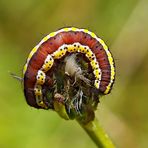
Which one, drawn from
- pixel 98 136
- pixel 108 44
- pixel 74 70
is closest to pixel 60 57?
pixel 74 70

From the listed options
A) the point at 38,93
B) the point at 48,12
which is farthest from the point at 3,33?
the point at 38,93

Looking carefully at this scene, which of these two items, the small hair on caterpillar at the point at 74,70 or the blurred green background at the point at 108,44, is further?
the blurred green background at the point at 108,44

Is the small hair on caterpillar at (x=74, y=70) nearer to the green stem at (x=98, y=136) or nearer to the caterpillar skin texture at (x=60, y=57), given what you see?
the caterpillar skin texture at (x=60, y=57)

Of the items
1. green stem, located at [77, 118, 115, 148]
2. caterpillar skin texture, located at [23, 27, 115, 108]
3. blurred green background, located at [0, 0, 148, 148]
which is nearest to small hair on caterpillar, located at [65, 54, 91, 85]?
caterpillar skin texture, located at [23, 27, 115, 108]

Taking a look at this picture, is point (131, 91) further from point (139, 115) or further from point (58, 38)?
point (58, 38)

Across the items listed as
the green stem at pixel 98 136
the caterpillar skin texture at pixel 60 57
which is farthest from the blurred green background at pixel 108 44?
the green stem at pixel 98 136
